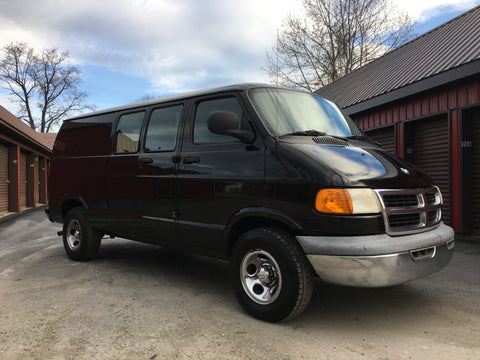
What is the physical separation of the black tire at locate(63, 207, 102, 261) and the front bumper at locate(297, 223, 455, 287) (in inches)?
142

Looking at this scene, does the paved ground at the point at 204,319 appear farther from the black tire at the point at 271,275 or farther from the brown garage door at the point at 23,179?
the brown garage door at the point at 23,179

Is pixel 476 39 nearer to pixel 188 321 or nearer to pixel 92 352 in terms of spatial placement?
pixel 188 321

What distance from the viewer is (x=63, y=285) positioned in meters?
4.55

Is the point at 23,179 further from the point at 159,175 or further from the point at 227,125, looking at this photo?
the point at 227,125

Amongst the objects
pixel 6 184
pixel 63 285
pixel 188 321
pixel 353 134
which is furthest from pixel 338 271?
pixel 6 184

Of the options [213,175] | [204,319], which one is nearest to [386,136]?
[213,175]

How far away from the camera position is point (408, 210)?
326cm

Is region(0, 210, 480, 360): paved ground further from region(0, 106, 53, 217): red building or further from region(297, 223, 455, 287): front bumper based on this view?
region(0, 106, 53, 217): red building

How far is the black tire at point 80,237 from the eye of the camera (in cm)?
562

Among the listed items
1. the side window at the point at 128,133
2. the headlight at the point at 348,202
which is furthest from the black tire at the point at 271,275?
the side window at the point at 128,133

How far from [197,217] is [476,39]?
739cm

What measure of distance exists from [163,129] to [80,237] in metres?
2.31

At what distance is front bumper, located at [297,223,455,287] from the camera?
293cm

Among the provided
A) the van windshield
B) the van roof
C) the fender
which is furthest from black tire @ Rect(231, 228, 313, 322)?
Result: the van roof
